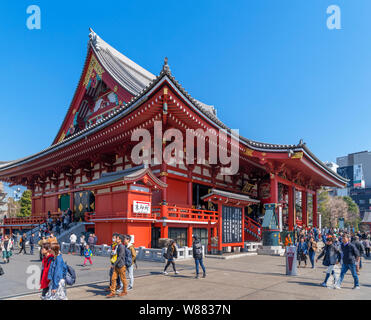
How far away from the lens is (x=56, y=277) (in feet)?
21.0

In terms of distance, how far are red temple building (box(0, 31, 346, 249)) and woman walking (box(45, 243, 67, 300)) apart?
1053 centimetres

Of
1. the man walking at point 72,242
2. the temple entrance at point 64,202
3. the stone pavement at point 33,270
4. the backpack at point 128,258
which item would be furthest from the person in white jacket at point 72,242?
the backpack at point 128,258

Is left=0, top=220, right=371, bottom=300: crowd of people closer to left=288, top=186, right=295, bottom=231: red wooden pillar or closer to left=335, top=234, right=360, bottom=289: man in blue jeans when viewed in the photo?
left=335, top=234, right=360, bottom=289: man in blue jeans

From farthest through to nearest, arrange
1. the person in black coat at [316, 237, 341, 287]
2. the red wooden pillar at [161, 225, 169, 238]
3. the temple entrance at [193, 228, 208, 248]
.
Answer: the temple entrance at [193, 228, 208, 248] → the red wooden pillar at [161, 225, 169, 238] → the person in black coat at [316, 237, 341, 287]

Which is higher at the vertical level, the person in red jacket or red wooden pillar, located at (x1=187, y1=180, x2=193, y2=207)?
red wooden pillar, located at (x1=187, y1=180, x2=193, y2=207)

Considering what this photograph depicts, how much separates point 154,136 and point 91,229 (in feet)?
30.6

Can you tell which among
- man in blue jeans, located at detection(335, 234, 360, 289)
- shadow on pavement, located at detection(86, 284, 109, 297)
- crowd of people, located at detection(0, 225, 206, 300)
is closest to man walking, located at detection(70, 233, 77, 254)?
crowd of people, located at detection(0, 225, 206, 300)

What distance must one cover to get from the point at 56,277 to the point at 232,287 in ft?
17.8

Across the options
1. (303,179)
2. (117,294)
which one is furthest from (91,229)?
(303,179)

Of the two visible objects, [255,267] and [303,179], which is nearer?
[255,267]

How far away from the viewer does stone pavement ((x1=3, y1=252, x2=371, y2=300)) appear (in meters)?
8.55

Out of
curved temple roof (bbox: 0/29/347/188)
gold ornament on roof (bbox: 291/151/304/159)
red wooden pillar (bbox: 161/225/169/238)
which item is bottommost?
red wooden pillar (bbox: 161/225/169/238)
